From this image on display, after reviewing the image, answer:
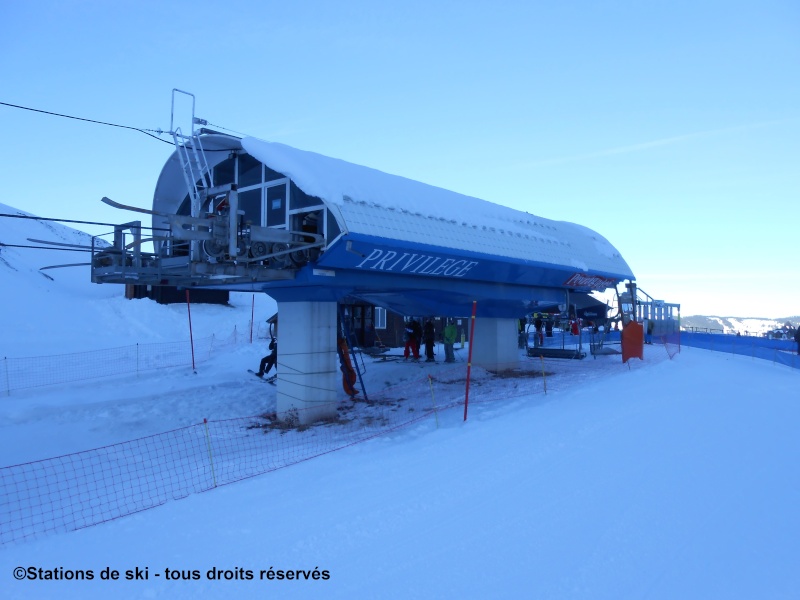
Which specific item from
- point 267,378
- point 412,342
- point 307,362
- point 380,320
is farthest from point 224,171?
point 380,320

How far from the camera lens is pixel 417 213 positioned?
14164 millimetres

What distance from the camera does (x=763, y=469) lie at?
7.88m

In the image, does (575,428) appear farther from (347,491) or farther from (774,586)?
(774,586)

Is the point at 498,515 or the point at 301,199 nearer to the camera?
the point at 498,515

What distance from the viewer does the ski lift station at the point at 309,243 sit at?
36.2ft

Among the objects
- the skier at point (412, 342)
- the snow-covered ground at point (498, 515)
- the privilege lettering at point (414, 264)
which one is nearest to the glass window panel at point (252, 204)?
the privilege lettering at point (414, 264)

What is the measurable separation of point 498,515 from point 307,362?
778 centimetres

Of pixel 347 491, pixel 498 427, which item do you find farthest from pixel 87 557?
pixel 498 427

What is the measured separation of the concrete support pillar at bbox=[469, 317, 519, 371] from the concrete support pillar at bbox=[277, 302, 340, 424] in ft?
29.9

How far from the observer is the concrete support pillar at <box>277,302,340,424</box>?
A: 13547mm

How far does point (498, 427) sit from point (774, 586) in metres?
5.73

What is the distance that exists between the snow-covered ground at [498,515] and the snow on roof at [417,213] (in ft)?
14.0

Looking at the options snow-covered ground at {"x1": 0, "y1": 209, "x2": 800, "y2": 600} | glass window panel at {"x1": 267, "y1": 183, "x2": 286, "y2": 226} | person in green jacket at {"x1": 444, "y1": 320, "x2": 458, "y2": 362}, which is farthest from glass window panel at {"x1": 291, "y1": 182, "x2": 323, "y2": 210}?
person in green jacket at {"x1": 444, "y1": 320, "x2": 458, "y2": 362}

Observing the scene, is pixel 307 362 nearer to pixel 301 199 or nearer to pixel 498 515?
pixel 301 199
